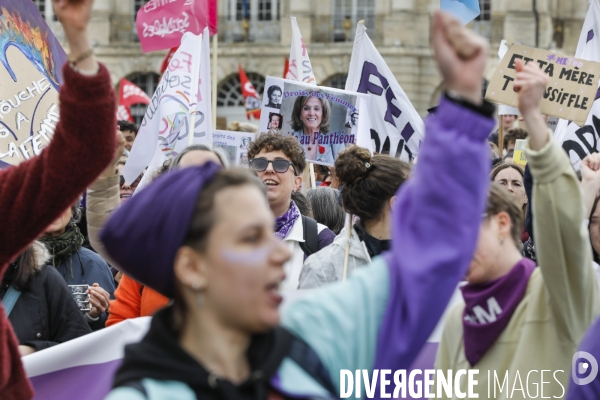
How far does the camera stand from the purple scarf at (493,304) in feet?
10.4

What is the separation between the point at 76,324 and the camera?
4.09 meters

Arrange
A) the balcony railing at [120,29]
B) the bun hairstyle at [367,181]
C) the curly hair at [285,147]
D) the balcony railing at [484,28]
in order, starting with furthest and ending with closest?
the balcony railing at [120,29]
the balcony railing at [484,28]
the curly hair at [285,147]
the bun hairstyle at [367,181]

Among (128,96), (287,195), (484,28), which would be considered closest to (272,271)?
(287,195)

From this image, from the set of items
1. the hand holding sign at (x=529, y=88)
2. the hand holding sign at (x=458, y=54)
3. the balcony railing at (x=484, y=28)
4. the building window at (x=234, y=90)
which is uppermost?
the hand holding sign at (x=458, y=54)

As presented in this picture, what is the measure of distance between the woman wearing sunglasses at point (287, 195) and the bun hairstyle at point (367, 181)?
39 centimetres

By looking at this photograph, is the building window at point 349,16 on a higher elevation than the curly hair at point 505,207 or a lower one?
lower

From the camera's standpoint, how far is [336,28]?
109 feet

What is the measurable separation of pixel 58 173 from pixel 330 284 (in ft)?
2.45

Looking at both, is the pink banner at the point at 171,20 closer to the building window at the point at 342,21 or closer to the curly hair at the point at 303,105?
the curly hair at the point at 303,105

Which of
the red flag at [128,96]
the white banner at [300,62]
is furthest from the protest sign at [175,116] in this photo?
the red flag at [128,96]

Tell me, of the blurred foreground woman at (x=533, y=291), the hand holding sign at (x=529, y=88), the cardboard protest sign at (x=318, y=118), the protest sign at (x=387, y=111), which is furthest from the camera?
the protest sign at (x=387, y=111)

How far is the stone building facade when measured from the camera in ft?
105

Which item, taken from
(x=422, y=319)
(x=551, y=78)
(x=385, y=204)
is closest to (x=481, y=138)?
(x=422, y=319)

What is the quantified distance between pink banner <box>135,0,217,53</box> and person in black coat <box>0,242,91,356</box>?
17.9ft
